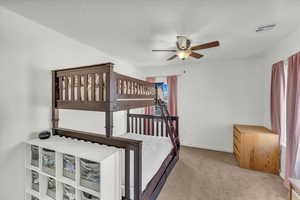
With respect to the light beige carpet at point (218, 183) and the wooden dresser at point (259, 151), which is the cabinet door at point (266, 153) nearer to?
the wooden dresser at point (259, 151)

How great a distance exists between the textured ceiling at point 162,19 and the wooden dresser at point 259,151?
1.84m

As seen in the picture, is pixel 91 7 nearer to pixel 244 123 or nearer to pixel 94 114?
pixel 94 114

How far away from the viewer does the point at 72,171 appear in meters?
1.32

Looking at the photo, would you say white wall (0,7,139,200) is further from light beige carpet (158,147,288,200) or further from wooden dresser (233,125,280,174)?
wooden dresser (233,125,280,174)

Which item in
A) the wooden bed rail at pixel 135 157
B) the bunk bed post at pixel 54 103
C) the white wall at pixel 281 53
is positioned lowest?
the wooden bed rail at pixel 135 157

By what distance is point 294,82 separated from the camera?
1.96 metres

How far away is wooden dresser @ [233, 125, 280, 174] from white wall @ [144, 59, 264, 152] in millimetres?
896

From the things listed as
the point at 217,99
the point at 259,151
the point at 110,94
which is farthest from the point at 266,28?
the point at 110,94

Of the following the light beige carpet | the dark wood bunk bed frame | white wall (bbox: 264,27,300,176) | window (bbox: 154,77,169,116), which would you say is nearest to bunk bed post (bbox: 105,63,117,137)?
the dark wood bunk bed frame

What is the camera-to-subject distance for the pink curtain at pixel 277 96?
2.44 m

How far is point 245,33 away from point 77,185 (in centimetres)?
306

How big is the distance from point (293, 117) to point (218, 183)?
1570 millimetres

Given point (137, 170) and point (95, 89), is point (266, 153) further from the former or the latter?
point (95, 89)

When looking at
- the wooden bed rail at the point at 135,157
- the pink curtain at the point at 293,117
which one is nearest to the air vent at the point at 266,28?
the pink curtain at the point at 293,117
